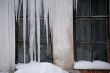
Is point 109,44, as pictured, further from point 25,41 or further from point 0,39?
point 0,39

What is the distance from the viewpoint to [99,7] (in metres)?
6.03

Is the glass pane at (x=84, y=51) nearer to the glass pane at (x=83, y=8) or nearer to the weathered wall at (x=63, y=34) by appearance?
the weathered wall at (x=63, y=34)

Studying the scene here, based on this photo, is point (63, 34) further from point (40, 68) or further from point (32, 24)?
point (40, 68)

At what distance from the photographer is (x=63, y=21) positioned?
19.4 ft

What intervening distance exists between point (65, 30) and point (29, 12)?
0.85 meters

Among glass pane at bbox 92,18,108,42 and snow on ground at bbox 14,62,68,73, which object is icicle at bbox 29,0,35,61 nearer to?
snow on ground at bbox 14,62,68,73

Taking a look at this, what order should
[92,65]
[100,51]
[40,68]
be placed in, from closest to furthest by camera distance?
[40,68] → [92,65] → [100,51]

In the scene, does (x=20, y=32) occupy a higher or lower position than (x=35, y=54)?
higher

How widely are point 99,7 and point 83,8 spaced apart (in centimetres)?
33

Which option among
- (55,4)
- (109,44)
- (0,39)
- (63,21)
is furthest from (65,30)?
(0,39)

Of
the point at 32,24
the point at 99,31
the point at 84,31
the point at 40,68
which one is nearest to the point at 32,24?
the point at 32,24

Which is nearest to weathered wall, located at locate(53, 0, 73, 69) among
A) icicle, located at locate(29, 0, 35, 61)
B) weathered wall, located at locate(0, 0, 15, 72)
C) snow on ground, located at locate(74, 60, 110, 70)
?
snow on ground, located at locate(74, 60, 110, 70)

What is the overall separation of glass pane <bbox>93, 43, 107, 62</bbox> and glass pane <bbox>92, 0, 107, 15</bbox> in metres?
0.66

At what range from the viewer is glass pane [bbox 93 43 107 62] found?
600 cm
